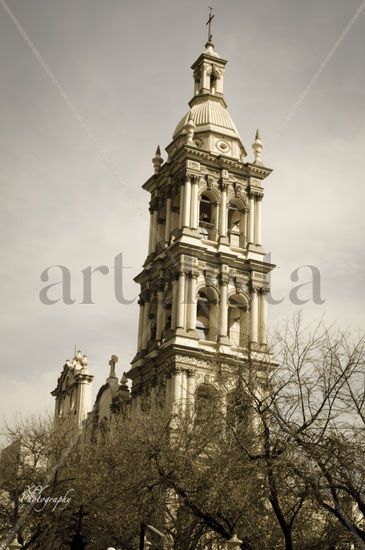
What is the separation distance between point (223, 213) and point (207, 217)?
2.12 meters

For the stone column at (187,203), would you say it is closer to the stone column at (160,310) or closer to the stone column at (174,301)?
the stone column at (174,301)

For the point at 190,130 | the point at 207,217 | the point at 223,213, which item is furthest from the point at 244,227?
the point at 190,130

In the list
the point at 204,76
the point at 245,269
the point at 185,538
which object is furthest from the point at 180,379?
the point at 204,76

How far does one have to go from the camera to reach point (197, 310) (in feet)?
163

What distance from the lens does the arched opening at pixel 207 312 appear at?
160 feet

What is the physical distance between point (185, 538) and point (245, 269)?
80.3 ft

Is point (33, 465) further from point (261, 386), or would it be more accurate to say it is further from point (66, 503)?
point (261, 386)

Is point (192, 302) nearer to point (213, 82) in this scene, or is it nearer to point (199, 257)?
point (199, 257)

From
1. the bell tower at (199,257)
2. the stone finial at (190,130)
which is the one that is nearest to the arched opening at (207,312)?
the bell tower at (199,257)

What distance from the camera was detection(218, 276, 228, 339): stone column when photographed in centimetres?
4775

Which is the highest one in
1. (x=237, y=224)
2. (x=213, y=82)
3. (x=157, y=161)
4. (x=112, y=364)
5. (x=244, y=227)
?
(x=213, y=82)

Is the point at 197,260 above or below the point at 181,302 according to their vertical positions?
above

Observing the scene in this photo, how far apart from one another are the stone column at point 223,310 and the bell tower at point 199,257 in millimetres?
62

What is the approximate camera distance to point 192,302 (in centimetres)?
4741
